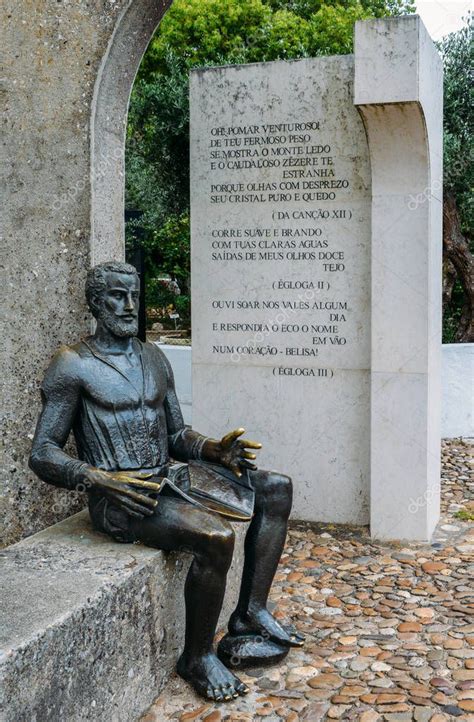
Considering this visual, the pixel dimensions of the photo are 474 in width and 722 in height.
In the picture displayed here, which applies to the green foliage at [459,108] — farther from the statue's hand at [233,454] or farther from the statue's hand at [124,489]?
the statue's hand at [124,489]

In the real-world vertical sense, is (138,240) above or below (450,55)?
below

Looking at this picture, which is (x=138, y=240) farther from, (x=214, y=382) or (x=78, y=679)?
(x=78, y=679)

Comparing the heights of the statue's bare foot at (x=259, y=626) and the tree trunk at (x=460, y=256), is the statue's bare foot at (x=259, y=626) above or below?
below

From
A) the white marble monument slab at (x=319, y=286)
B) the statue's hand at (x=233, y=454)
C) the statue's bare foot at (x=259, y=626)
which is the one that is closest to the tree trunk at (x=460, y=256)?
the white marble monument slab at (x=319, y=286)

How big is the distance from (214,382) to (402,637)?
2776 mm

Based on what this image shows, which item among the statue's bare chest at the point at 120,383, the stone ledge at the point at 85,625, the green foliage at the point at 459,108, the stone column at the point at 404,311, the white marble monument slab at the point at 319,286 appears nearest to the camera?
the stone ledge at the point at 85,625

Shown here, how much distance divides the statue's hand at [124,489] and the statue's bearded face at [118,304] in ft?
2.19

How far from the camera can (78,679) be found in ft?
10.9

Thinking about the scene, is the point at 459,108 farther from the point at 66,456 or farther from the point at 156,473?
the point at 66,456

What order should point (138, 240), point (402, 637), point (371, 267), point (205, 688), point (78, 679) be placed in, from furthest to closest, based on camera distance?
1. point (138, 240)
2. point (371, 267)
3. point (402, 637)
4. point (205, 688)
5. point (78, 679)

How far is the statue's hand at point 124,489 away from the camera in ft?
12.3

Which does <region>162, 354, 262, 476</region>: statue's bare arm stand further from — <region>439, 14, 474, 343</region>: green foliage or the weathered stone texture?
<region>439, 14, 474, 343</region>: green foliage

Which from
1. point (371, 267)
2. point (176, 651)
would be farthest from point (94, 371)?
point (371, 267)

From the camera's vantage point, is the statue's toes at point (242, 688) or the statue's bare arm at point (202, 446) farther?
the statue's bare arm at point (202, 446)
